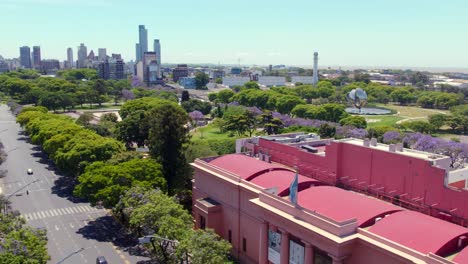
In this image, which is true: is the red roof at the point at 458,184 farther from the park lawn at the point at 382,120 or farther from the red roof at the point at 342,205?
Answer: the park lawn at the point at 382,120

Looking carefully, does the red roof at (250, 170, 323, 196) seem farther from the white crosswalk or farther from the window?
the white crosswalk

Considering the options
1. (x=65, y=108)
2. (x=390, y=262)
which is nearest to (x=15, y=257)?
(x=390, y=262)

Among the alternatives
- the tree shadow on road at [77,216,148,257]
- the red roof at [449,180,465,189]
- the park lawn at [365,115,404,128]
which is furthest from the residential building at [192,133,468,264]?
the park lawn at [365,115,404,128]

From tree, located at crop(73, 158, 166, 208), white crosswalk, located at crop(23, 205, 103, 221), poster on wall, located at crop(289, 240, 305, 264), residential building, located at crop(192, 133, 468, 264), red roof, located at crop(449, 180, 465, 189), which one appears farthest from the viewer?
white crosswalk, located at crop(23, 205, 103, 221)

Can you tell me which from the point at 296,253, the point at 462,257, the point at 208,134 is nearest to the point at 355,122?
the point at 208,134

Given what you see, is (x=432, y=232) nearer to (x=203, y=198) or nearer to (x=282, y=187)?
(x=282, y=187)

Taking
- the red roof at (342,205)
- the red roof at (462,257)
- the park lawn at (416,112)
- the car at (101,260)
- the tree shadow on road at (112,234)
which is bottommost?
the tree shadow on road at (112,234)

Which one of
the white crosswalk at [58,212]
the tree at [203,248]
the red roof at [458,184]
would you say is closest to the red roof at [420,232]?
the red roof at [458,184]
